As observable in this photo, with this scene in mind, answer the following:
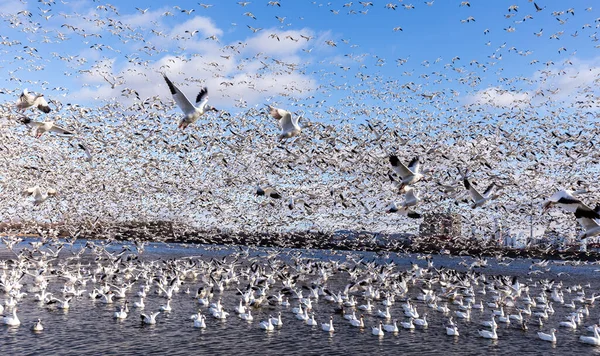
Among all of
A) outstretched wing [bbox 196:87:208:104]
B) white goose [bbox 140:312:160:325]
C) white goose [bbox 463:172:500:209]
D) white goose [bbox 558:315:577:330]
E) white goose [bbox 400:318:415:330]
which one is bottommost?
white goose [bbox 558:315:577:330]

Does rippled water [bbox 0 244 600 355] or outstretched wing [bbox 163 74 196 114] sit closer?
outstretched wing [bbox 163 74 196 114]

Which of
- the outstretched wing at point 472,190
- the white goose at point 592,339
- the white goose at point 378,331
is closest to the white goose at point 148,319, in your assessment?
the white goose at point 378,331

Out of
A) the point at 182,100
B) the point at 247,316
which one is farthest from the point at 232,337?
the point at 182,100

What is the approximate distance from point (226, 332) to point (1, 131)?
2870cm

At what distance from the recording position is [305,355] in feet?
84.1

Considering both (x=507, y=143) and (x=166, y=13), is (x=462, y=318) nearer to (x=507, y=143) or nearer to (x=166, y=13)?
(x=507, y=143)

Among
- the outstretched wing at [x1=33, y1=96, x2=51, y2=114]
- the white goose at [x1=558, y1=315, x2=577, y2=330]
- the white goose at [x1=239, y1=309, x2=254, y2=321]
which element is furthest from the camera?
the white goose at [x1=558, y1=315, x2=577, y2=330]

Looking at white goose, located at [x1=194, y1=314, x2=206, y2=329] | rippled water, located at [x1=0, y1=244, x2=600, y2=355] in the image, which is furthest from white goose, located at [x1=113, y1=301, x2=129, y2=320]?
white goose, located at [x1=194, y1=314, x2=206, y2=329]

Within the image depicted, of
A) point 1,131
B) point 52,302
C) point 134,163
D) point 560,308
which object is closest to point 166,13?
point 134,163

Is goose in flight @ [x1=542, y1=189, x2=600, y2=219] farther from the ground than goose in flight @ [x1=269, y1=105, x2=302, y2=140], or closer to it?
closer to it

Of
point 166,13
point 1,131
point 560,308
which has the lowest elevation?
point 560,308

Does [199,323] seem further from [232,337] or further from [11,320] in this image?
[11,320]

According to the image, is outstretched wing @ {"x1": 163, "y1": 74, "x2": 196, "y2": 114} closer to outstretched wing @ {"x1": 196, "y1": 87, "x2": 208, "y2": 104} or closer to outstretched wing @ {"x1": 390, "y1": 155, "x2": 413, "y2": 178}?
outstretched wing @ {"x1": 196, "y1": 87, "x2": 208, "y2": 104}

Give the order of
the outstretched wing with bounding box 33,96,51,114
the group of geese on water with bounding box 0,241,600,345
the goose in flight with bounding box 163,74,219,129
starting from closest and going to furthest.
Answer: the goose in flight with bounding box 163,74,219,129, the outstretched wing with bounding box 33,96,51,114, the group of geese on water with bounding box 0,241,600,345
